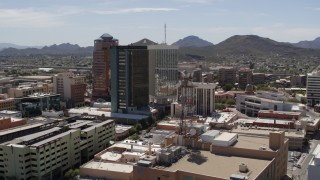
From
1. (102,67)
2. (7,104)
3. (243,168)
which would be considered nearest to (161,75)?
(102,67)

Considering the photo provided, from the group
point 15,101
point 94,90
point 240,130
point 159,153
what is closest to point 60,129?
point 159,153

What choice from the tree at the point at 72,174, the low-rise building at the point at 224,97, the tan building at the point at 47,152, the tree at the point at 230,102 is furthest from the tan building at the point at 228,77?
the tree at the point at 72,174

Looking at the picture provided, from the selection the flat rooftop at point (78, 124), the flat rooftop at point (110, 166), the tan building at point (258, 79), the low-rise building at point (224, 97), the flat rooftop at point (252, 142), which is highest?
the tan building at point (258, 79)

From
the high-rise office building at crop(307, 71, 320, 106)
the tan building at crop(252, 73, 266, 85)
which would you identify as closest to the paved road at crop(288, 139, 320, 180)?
the high-rise office building at crop(307, 71, 320, 106)

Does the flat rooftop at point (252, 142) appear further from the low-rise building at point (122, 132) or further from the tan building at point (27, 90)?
the tan building at point (27, 90)

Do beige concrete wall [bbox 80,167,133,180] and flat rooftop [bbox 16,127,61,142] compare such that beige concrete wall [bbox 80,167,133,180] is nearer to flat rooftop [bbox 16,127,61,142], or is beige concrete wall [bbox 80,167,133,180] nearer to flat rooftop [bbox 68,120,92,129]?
flat rooftop [bbox 16,127,61,142]
